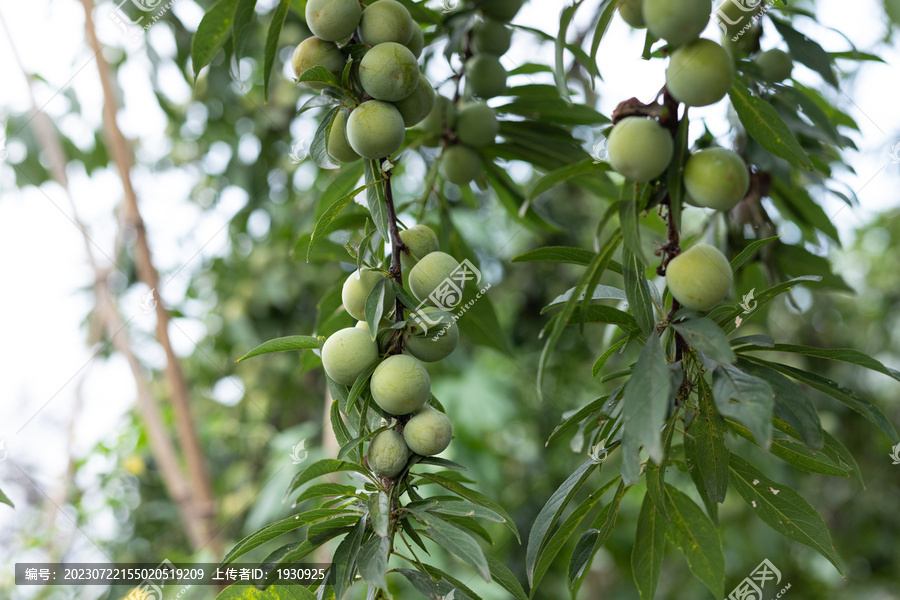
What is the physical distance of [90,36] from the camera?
1.66m

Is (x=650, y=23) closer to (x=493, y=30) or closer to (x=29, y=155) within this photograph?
(x=493, y=30)

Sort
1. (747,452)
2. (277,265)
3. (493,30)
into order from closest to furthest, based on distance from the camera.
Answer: (493,30) → (747,452) → (277,265)

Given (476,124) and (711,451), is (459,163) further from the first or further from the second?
(711,451)

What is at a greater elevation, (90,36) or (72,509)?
(90,36)

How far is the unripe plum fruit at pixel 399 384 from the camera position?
1.88ft

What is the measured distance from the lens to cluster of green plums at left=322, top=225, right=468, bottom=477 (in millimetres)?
579

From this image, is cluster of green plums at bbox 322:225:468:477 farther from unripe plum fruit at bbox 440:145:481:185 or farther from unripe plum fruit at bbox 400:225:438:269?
unripe plum fruit at bbox 440:145:481:185

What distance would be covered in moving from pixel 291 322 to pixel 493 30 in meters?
1.38

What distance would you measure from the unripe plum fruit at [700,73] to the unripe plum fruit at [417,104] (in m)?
0.27

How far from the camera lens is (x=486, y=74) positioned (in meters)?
0.92

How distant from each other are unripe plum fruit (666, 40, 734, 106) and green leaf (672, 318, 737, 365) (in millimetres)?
177

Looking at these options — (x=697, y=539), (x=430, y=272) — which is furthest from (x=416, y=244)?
(x=697, y=539)

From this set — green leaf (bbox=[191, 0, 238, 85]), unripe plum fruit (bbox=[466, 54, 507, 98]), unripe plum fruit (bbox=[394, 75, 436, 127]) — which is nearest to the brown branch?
green leaf (bbox=[191, 0, 238, 85])

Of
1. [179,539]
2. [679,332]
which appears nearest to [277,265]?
[179,539]
